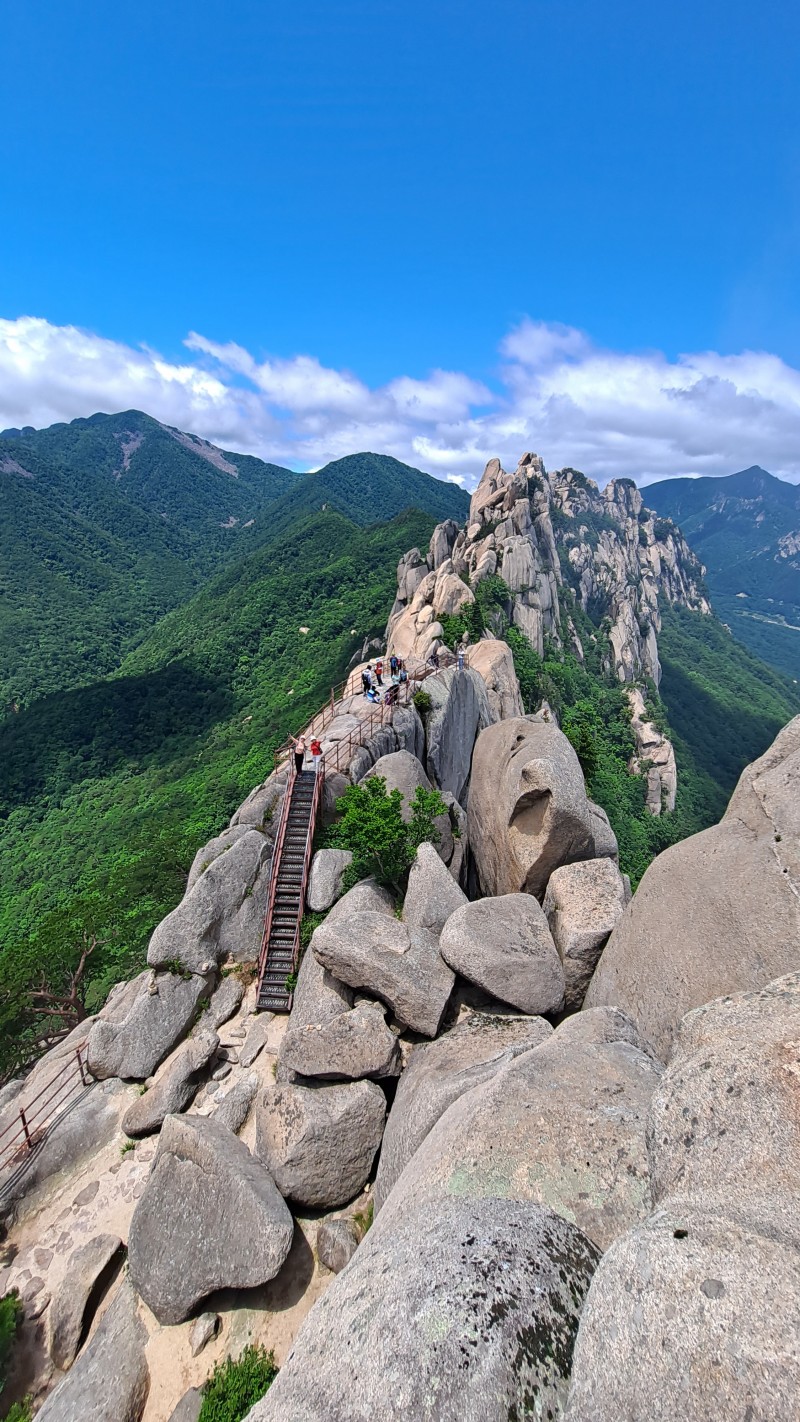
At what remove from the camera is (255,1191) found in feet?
27.6

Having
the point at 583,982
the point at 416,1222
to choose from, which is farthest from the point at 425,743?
the point at 416,1222

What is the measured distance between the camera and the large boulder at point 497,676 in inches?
1180

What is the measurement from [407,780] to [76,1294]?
1238 centimetres

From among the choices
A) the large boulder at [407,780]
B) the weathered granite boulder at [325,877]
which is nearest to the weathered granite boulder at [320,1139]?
the weathered granite boulder at [325,877]

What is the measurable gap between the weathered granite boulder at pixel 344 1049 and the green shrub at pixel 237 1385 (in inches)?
130

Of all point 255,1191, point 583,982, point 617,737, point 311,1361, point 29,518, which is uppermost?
point 29,518

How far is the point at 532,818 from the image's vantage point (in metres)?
14.6

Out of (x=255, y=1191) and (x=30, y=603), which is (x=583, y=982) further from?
(x=30, y=603)

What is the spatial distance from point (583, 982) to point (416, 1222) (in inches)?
254

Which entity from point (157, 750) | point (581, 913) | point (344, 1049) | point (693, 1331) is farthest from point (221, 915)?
point (157, 750)

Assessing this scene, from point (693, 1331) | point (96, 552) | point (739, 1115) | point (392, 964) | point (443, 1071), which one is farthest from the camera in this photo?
point (96, 552)

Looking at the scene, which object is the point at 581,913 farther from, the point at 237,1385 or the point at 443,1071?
the point at 237,1385

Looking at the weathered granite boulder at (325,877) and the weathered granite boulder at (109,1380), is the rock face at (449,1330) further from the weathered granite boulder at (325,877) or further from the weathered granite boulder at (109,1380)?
the weathered granite boulder at (325,877)

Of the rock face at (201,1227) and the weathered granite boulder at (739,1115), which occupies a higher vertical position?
the weathered granite boulder at (739,1115)
